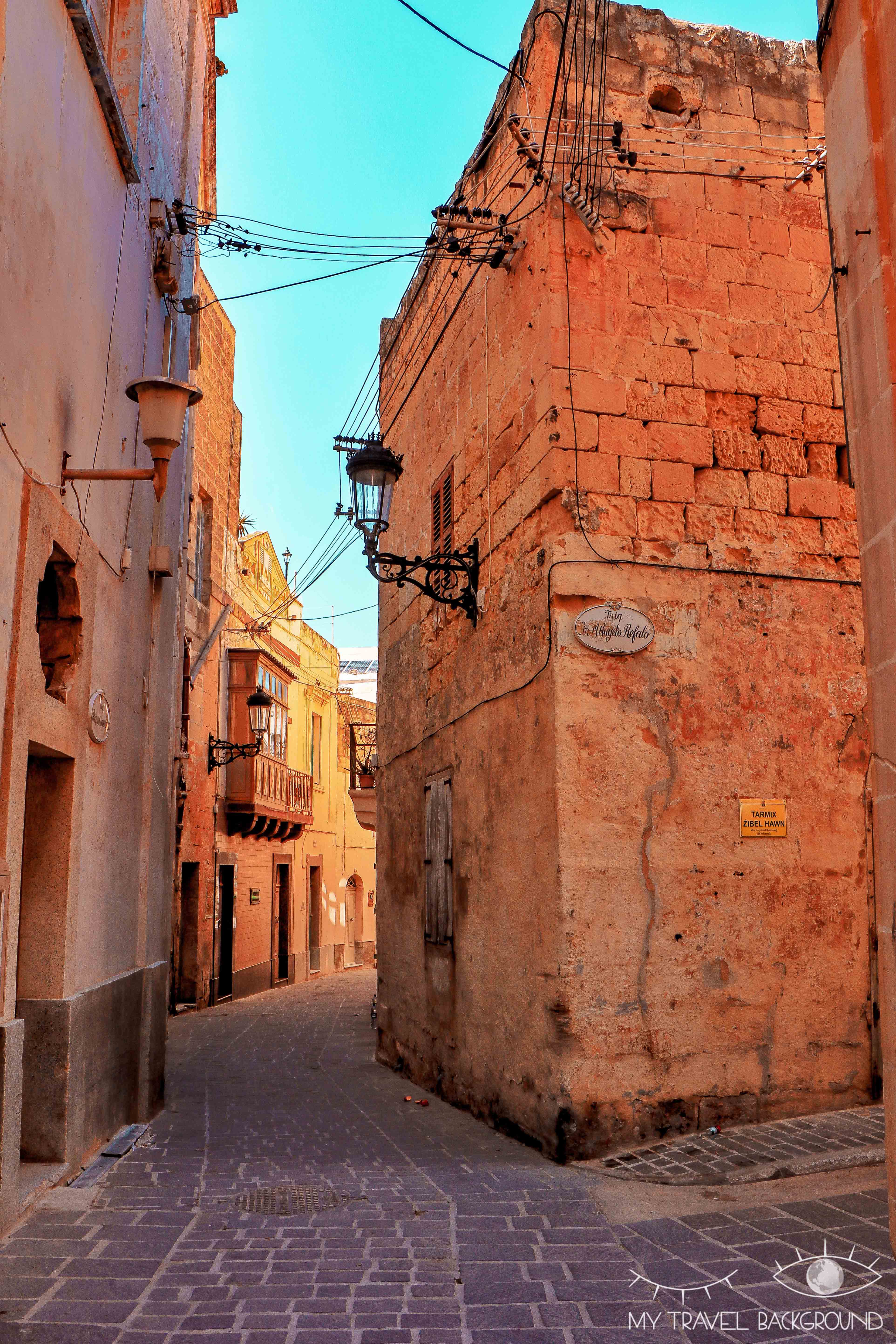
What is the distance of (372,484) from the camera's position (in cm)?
749

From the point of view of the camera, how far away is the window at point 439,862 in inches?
323

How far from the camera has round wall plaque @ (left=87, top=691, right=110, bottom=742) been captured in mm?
6062

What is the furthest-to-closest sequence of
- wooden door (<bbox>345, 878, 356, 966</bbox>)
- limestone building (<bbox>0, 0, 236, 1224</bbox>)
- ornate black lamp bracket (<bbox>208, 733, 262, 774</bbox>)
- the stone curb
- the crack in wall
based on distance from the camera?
wooden door (<bbox>345, 878, 356, 966</bbox>)
ornate black lamp bracket (<bbox>208, 733, 262, 774</bbox>)
the crack in wall
the stone curb
limestone building (<bbox>0, 0, 236, 1224</bbox>)

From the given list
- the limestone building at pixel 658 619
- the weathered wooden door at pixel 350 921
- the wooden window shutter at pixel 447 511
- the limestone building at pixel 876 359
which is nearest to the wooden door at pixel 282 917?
the weathered wooden door at pixel 350 921

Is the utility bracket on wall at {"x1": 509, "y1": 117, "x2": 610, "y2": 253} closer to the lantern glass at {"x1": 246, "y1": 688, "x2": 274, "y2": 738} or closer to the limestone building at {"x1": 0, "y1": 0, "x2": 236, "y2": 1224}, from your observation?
the limestone building at {"x1": 0, "y1": 0, "x2": 236, "y2": 1224}

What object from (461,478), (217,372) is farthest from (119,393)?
(217,372)

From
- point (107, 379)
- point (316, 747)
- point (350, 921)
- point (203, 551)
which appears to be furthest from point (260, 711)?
point (350, 921)

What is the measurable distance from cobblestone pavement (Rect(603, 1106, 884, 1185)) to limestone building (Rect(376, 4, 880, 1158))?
147mm

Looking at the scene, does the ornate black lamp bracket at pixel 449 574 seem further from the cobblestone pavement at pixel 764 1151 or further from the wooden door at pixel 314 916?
the wooden door at pixel 314 916

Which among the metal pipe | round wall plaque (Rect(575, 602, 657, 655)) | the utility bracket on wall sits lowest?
round wall plaque (Rect(575, 602, 657, 655))

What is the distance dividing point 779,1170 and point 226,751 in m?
14.2

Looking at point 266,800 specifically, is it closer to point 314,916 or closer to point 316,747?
point 316,747

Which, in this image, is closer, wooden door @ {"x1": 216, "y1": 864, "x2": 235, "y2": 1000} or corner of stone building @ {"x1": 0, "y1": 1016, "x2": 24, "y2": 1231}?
corner of stone building @ {"x1": 0, "y1": 1016, "x2": 24, "y2": 1231}

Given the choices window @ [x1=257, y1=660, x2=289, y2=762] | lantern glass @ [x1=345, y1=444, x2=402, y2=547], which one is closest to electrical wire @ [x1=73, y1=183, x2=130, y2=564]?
lantern glass @ [x1=345, y1=444, x2=402, y2=547]
